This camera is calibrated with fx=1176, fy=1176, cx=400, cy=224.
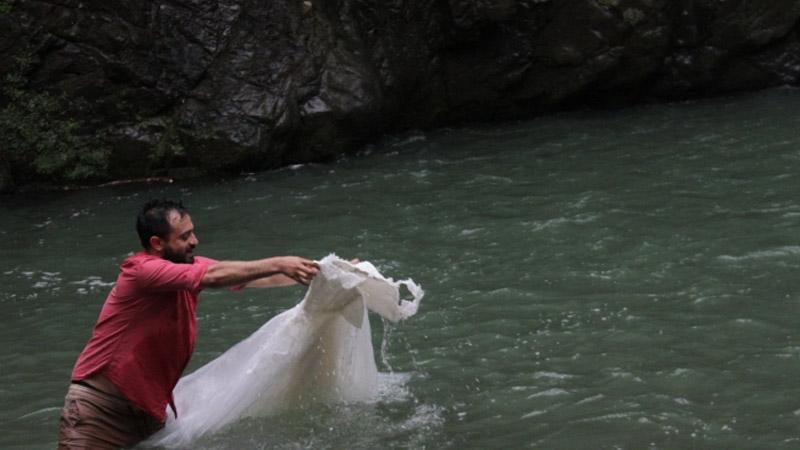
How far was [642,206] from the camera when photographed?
11.0 meters

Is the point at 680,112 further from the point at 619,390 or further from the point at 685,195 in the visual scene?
the point at 619,390

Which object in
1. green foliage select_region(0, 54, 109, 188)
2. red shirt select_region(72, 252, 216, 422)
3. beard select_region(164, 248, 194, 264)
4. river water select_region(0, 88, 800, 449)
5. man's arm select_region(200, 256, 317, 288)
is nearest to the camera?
man's arm select_region(200, 256, 317, 288)

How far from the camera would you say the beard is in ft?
19.3

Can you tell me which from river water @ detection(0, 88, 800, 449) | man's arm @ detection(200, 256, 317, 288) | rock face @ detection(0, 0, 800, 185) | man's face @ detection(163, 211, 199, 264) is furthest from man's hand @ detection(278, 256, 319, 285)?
rock face @ detection(0, 0, 800, 185)

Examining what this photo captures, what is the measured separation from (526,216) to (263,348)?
17.1ft

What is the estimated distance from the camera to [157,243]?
5.88 m

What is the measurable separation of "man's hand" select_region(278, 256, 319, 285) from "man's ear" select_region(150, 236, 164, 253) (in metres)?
0.66

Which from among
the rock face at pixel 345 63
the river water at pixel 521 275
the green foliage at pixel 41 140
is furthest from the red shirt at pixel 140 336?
the green foliage at pixel 41 140

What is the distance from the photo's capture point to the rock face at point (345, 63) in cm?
1473

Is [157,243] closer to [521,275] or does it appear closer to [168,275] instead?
[168,275]

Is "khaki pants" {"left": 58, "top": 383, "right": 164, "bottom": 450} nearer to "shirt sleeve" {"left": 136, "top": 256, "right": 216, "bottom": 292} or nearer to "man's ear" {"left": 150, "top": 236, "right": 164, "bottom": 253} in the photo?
"shirt sleeve" {"left": 136, "top": 256, "right": 216, "bottom": 292}

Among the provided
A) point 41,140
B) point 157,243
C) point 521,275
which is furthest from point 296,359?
point 41,140

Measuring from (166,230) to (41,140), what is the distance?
9.55 metres

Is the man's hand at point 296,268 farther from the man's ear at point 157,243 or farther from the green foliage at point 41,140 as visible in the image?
the green foliage at point 41,140
